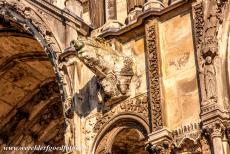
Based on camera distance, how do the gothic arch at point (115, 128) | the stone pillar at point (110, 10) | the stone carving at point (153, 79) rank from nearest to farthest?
1. the stone carving at point (153, 79)
2. the gothic arch at point (115, 128)
3. the stone pillar at point (110, 10)

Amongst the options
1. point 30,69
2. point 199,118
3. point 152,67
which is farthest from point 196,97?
point 30,69

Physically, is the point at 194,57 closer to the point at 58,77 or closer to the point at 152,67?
the point at 152,67

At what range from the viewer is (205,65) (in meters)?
9.62

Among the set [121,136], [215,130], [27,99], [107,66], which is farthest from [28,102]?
[215,130]

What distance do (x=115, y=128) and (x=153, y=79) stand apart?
1.07 meters

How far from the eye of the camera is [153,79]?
1026cm

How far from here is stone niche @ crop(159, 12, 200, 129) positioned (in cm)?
972

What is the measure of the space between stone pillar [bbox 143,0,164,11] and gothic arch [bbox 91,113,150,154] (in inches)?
72.4

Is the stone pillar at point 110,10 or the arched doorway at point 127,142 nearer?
the arched doorway at point 127,142

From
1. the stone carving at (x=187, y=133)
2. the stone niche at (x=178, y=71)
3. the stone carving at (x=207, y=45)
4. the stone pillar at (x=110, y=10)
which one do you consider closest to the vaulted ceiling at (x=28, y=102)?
the stone pillar at (x=110, y=10)

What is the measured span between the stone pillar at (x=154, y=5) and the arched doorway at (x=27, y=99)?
11.3ft

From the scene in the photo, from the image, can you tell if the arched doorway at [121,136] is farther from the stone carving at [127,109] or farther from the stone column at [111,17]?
the stone column at [111,17]

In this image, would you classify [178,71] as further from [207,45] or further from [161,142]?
[161,142]

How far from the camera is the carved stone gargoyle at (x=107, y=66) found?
10656 mm
